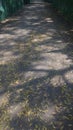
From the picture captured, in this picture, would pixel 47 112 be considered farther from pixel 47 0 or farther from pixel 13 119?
pixel 47 0

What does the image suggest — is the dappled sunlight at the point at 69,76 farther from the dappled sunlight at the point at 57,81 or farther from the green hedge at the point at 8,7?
the green hedge at the point at 8,7

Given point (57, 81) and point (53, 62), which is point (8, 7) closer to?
point (53, 62)

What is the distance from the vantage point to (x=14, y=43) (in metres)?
9.74

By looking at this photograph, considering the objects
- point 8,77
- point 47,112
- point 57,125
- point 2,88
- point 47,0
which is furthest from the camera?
point 47,0

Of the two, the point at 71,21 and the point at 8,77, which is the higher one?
the point at 8,77

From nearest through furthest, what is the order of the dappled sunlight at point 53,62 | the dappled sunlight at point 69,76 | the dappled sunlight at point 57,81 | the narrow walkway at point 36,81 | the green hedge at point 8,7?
1. the narrow walkway at point 36,81
2. the dappled sunlight at point 57,81
3. the dappled sunlight at point 69,76
4. the dappled sunlight at point 53,62
5. the green hedge at point 8,7

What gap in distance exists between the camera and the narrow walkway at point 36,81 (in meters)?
4.73

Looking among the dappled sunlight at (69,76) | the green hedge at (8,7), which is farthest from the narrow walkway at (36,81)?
the green hedge at (8,7)

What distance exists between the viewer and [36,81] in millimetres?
6289

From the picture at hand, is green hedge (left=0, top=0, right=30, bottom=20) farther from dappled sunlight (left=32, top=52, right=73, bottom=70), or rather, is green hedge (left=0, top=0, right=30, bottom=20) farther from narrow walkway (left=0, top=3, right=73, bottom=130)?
dappled sunlight (left=32, top=52, right=73, bottom=70)

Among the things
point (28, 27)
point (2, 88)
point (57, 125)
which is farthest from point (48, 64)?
point (28, 27)

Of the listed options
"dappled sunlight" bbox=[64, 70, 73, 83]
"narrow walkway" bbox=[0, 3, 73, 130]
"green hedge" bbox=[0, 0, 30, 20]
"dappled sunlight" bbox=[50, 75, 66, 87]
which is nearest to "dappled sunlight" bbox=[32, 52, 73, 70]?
"narrow walkway" bbox=[0, 3, 73, 130]

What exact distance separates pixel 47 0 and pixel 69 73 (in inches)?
897

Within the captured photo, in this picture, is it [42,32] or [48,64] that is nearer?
[48,64]
